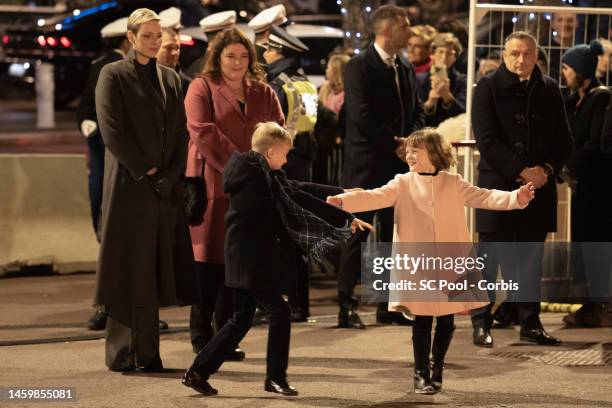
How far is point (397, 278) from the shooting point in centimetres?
816

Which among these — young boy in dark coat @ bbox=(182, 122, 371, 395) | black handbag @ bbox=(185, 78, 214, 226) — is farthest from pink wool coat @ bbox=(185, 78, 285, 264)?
young boy in dark coat @ bbox=(182, 122, 371, 395)

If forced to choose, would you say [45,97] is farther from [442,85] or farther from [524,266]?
[524,266]

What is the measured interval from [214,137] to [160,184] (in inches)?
25.8

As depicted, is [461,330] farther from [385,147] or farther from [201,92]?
[201,92]

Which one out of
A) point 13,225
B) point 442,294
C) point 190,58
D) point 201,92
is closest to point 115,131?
point 201,92

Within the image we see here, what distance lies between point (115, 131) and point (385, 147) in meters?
2.74

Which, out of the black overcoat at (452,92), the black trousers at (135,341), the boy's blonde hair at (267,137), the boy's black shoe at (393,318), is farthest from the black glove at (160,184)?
the black overcoat at (452,92)

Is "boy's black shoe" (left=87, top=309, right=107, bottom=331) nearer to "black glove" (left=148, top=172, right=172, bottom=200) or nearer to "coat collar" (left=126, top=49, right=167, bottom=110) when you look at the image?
"black glove" (left=148, top=172, right=172, bottom=200)

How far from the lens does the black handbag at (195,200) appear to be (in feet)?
29.4

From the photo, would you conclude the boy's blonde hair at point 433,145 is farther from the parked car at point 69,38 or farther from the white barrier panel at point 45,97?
the parked car at point 69,38

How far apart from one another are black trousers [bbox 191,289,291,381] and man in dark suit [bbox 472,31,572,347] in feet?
7.68

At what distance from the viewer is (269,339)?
26.2 feet

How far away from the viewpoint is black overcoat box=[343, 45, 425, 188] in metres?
10.7

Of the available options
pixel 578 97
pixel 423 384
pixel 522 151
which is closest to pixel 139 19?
pixel 423 384
